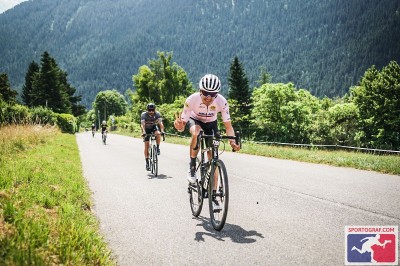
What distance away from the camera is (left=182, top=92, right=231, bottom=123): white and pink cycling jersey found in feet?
17.1

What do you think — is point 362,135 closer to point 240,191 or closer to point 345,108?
point 345,108

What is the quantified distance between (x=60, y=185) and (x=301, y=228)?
503cm

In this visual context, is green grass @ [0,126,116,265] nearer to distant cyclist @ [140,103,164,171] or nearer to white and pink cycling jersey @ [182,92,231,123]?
white and pink cycling jersey @ [182,92,231,123]

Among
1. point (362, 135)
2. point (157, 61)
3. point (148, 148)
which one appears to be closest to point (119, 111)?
point (157, 61)

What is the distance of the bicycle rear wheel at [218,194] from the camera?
4273 millimetres

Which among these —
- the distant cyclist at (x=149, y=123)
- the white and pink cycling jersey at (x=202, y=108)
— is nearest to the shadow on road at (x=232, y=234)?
the white and pink cycling jersey at (x=202, y=108)

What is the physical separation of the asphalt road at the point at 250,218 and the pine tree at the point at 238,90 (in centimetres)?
4109

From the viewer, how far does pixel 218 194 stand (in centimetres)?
451

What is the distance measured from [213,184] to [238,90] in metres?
46.0

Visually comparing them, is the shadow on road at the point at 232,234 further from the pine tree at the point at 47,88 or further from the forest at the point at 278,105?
the pine tree at the point at 47,88

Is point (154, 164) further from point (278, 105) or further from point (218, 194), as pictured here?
point (278, 105)

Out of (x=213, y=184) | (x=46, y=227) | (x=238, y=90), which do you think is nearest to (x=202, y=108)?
(x=213, y=184)

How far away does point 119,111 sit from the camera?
4823 inches

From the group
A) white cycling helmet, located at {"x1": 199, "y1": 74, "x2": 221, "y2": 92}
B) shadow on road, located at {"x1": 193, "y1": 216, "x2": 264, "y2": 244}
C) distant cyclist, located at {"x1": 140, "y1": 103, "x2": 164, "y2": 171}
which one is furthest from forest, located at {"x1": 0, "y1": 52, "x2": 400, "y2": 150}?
shadow on road, located at {"x1": 193, "y1": 216, "x2": 264, "y2": 244}
